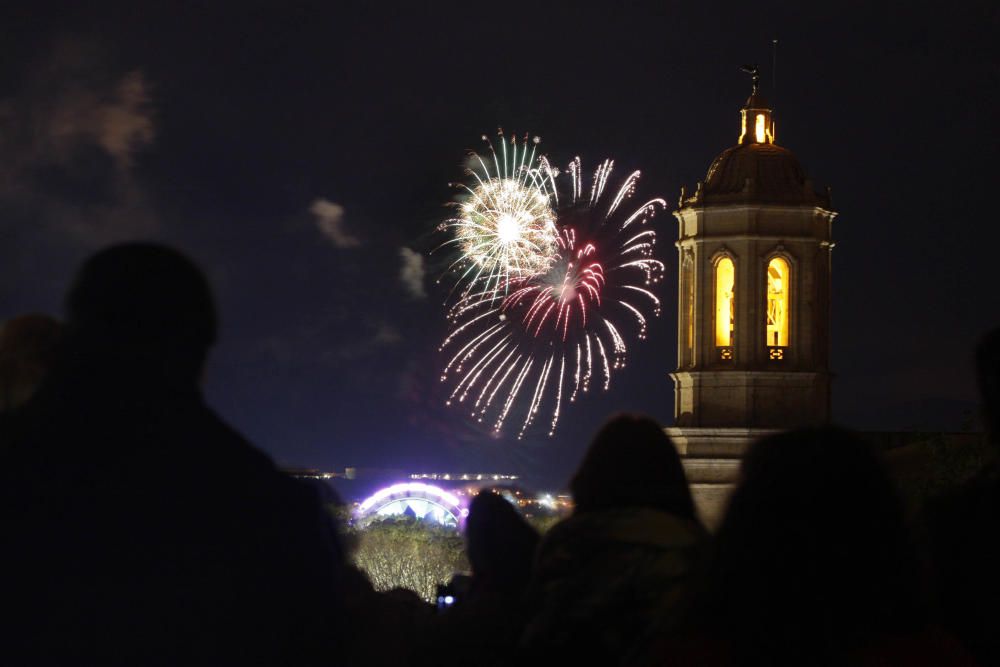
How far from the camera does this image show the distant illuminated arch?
5941 centimetres

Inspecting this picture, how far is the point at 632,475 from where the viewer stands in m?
5.92

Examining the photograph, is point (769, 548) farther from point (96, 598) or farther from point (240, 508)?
point (96, 598)

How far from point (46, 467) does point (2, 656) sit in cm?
47

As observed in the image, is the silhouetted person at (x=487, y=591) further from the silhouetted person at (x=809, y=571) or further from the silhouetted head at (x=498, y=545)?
the silhouetted person at (x=809, y=571)

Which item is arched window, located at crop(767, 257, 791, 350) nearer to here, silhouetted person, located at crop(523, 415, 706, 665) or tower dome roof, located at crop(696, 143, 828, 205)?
tower dome roof, located at crop(696, 143, 828, 205)

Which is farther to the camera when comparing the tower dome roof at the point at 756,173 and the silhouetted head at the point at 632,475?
the tower dome roof at the point at 756,173

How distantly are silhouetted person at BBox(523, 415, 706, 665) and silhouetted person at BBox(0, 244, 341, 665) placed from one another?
1447 mm

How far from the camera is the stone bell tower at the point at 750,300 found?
119 ft

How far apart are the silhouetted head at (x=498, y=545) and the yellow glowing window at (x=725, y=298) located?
29709mm

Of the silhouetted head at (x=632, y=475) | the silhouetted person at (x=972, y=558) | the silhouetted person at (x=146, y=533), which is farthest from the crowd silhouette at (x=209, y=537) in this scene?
the silhouetted person at (x=972, y=558)

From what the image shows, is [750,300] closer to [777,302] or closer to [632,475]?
[777,302]

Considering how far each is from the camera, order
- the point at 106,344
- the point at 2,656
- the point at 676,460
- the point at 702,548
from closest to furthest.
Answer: the point at 2,656, the point at 106,344, the point at 702,548, the point at 676,460

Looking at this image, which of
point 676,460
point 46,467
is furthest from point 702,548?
point 46,467

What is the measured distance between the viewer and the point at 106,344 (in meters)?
4.33
